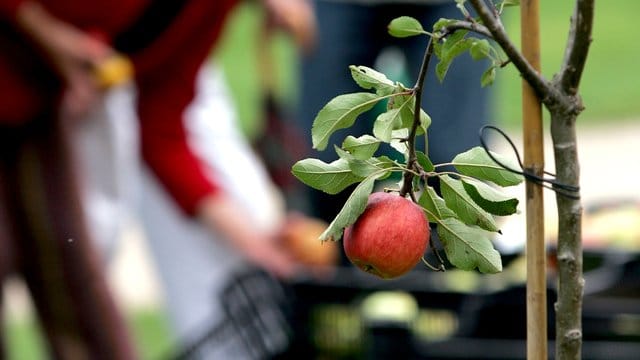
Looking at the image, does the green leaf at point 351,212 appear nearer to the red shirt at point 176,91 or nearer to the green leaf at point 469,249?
the green leaf at point 469,249

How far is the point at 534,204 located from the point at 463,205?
0.06m

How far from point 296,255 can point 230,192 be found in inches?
10.8

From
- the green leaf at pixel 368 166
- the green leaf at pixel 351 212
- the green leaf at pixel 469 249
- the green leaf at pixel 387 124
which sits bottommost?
the green leaf at pixel 469 249

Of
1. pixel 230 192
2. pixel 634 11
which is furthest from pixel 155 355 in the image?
pixel 634 11

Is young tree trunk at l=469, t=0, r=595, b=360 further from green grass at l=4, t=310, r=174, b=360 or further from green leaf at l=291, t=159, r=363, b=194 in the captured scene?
green grass at l=4, t=310, r=174, b=360

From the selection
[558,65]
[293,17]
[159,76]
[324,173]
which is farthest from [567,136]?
[558,65]

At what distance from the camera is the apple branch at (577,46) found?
1.07 m

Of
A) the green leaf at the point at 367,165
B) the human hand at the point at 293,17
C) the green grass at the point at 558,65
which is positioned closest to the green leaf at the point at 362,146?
the green leaf at the point at 367,165

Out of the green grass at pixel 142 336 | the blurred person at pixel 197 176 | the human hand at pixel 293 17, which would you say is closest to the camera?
the blurred person at pixel 197 176

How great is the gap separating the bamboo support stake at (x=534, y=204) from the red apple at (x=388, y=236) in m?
0.09

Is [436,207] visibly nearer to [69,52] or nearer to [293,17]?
[69,52]

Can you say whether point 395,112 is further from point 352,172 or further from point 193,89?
point 193,89

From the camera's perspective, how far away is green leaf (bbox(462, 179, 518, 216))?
44.6 inches

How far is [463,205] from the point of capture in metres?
1.13
